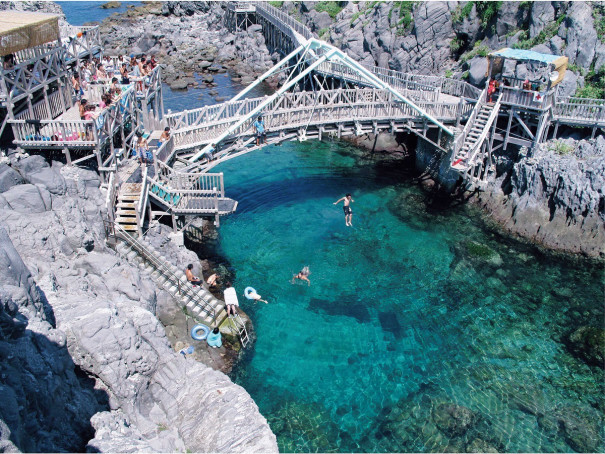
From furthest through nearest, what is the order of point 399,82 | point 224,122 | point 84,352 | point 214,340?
point 399,82
point 224,122
point 214,340
point 84,352

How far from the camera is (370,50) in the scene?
164 feet

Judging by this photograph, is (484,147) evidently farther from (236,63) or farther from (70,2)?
(70,2)

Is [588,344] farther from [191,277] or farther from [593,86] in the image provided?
[593,86]

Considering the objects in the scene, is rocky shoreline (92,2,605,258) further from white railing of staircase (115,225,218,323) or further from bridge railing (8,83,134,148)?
bridge railing (8,83,134,148)

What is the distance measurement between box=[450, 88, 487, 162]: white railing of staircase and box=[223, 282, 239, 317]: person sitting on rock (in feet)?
51.8

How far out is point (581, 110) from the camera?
29.9m

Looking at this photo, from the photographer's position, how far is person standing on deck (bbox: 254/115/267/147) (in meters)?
28.2

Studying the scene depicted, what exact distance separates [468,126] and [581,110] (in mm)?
6502

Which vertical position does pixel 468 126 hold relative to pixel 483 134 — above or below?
above

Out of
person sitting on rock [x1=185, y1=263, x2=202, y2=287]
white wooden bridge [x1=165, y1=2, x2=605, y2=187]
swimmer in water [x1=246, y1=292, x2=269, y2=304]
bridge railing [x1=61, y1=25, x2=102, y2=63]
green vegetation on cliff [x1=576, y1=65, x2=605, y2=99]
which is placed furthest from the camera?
bridge railing [x1=61, y1=25, x2=102, y2=63]

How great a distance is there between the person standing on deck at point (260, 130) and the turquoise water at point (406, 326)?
5099mm

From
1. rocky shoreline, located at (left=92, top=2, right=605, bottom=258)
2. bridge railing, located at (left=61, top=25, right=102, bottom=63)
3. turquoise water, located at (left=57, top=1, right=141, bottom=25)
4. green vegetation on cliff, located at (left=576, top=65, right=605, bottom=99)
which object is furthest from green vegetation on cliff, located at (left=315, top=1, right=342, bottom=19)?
turquoise water, located at (left=57, top=1, right=141, bottom=25)

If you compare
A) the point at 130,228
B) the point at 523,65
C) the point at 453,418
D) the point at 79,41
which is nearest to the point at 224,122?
the point at 130,228

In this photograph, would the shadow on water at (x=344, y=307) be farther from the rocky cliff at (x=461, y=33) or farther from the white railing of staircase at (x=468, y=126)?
the rocky cliff at (x=461, y=33)
